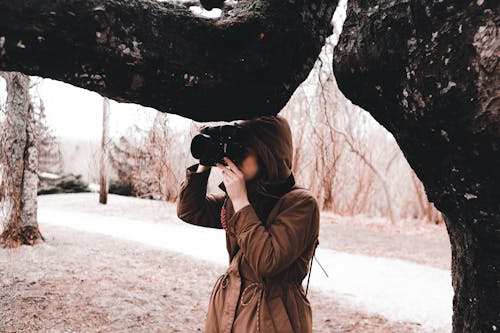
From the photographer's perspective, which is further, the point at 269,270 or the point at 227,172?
the point at 227,172

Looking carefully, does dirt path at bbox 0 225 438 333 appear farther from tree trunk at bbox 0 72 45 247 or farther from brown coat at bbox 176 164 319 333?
brown coat at bbox 176 164 319 333

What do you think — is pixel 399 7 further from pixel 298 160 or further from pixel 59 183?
pixel 59 183

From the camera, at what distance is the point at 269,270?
64.2 inches

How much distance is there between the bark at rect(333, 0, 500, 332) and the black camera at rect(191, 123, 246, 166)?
45 centimetres

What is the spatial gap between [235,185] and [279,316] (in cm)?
51

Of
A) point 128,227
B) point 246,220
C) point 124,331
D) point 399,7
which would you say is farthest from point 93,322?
point 128,227

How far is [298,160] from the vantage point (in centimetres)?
1187

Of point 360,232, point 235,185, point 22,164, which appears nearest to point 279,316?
point 235,185

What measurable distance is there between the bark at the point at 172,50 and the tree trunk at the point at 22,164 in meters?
5.09

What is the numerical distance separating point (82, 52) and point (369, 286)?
5.75 meters

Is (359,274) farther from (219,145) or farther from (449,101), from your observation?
(449,101)

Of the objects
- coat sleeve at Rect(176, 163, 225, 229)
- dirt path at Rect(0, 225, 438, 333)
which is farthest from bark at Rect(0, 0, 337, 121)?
dirt path at Rect(0, 225, 438, 333)

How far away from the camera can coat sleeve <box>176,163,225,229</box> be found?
206 cm

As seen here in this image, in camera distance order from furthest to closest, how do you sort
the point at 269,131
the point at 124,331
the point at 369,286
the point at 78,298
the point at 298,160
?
the point at 298,160 → the point at 369,286 → the point at 78,298 → the point at 124,331 → the point at 269,131
